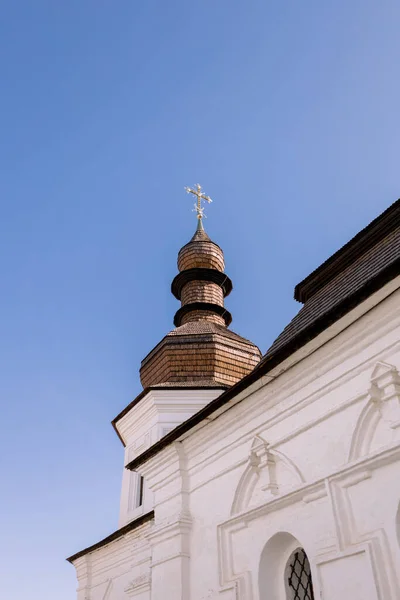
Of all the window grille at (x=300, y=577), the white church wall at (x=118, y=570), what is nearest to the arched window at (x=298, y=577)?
the window grille at (x=300, y=577)

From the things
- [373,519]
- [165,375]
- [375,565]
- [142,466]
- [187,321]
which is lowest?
[375,565]

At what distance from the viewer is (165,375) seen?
1526cm

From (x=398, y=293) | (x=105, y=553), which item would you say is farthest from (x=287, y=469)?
(x=105, y=553)

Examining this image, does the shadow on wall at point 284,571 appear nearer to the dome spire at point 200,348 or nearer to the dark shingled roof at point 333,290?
the dark shingled roof at point 333,290

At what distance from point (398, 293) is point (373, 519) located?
6.70 feet

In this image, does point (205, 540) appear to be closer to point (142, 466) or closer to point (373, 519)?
point (142, 466)

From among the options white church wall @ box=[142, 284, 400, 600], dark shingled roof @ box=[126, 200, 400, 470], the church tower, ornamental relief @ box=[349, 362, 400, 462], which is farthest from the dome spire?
ornamental relief @ box=[349, 362, 400, 462]

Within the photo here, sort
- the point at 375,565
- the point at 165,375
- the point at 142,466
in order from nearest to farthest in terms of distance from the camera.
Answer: the point at 375,565 < the point at 142,466 < the point at 165,375

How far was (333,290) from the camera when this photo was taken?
8250 millimetres

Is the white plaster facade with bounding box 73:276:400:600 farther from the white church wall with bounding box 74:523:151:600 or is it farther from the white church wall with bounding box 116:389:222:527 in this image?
the white church wall with bounding box 116:389:222:527

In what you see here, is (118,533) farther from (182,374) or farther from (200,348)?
(200,348)

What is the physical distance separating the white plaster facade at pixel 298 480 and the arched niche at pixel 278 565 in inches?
0.6

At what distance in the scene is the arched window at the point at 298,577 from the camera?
20.2ft

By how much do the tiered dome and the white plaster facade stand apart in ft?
21.3
